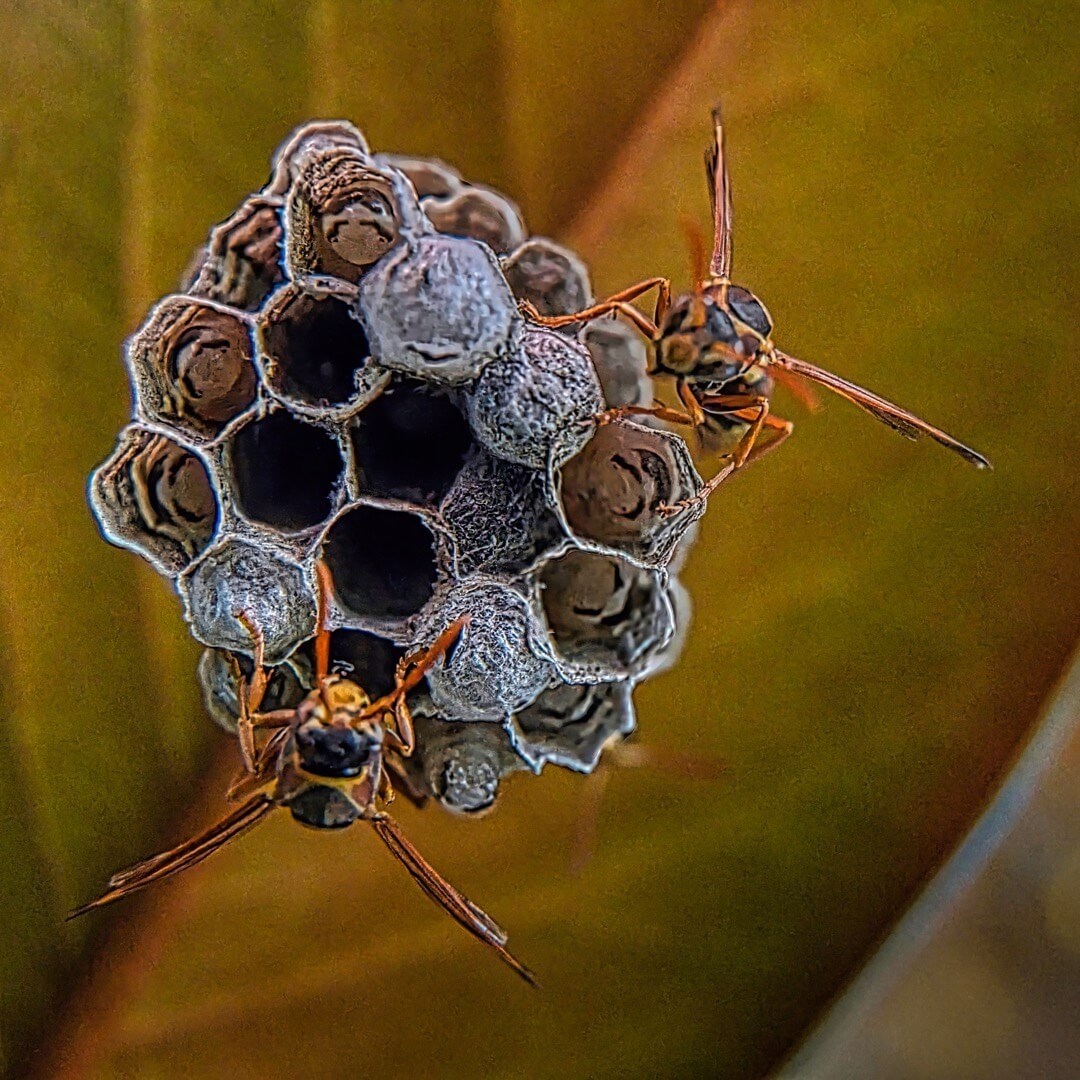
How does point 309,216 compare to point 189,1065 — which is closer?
point 309,216

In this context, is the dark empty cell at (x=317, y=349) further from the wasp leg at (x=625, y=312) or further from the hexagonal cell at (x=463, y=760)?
the hexagonal cell at (x=463, y=760)

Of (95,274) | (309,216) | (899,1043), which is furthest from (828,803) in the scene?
(95,274)

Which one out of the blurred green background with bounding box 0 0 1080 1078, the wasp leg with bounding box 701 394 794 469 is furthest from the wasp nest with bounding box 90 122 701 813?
the blurred green background with bounding box 0 0 1080 1078

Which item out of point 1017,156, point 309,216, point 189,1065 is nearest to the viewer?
point 309,216

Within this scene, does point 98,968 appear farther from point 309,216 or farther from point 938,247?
point 938,247

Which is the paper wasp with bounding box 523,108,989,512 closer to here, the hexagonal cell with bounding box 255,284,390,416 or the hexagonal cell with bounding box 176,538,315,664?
the hexagonal cell with bounding box 255,284,390,416

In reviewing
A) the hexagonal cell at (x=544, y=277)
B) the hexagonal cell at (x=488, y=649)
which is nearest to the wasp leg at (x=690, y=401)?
the hexagonal cell at (x=544, y=277)

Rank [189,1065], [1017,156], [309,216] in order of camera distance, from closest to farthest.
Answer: [309,216], [1017,156], [189,1065]
